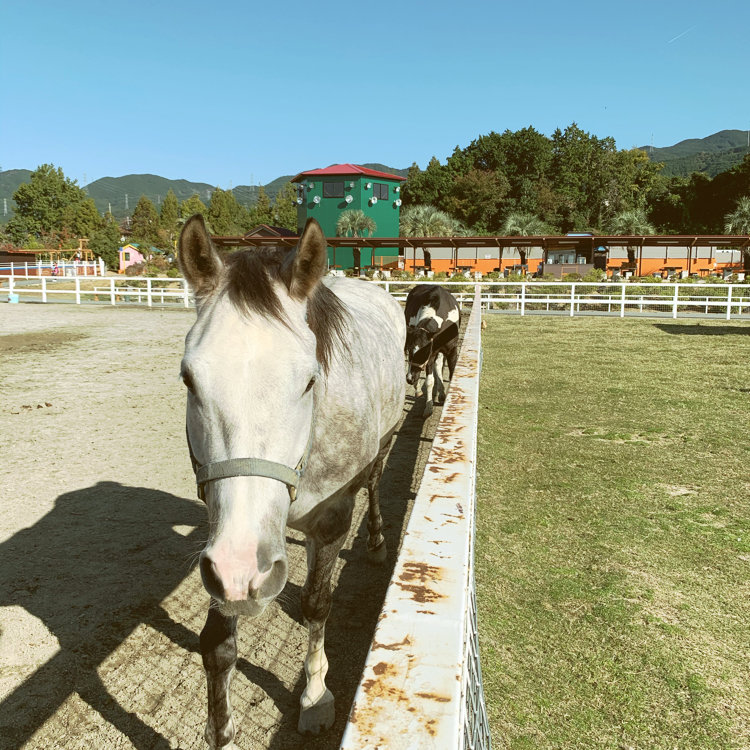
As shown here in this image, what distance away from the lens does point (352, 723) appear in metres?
0.82

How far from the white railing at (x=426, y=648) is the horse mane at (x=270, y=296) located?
72cm

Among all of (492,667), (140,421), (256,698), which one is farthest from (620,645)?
(140,421)

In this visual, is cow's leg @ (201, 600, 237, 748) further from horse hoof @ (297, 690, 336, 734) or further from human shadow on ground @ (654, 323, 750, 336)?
human shadow on ground @ (654, 323, 750, 336)

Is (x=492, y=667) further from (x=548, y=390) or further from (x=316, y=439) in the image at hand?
(x=548, y=390)

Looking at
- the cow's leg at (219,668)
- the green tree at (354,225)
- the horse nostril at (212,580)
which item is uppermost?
the green tree at (354,225)

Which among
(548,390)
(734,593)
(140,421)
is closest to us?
(734,593)

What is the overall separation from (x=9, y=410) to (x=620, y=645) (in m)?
7.91

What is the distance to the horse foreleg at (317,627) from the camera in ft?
7.95

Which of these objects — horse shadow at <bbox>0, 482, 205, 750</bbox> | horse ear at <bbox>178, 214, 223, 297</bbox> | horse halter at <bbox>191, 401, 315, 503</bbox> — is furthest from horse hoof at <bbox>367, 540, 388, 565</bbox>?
horse ear at <bbox>178, 214, 223, 297</bbox>

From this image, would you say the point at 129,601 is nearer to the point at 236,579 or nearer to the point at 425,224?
the point at 236,579

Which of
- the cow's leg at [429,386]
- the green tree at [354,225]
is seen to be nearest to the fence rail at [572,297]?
the cow's leg at [429,386]

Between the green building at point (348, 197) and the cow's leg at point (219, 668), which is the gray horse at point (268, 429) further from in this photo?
the green building at point (348, 197)

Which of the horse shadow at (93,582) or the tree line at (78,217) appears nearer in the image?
the horse shadow at (93,582)

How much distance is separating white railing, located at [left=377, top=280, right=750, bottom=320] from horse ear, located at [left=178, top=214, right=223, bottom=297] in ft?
59.8
